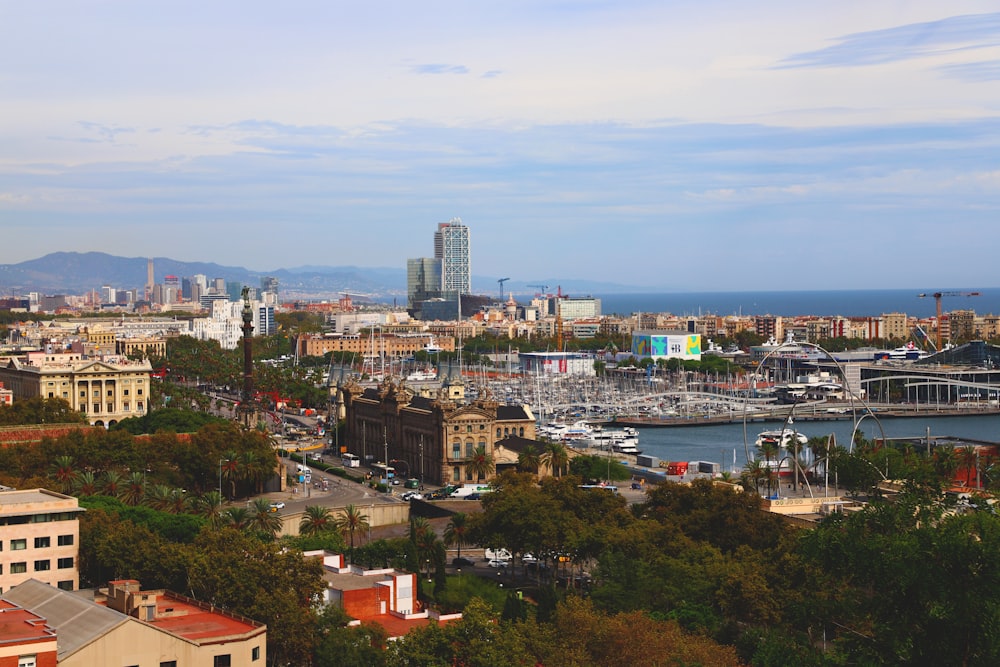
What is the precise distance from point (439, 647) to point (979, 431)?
74.0 meters

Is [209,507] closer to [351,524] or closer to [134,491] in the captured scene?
[134,491]

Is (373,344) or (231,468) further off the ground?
(231,468)

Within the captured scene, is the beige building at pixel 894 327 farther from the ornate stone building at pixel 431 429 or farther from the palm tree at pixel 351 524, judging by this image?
the palm tree at pixel 351 524

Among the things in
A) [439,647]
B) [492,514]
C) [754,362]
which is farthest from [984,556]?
[754,362]

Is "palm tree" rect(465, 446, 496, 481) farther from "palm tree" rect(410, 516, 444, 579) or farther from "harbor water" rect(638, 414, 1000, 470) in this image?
"palm tree" rect(410, 516, 444, 579)

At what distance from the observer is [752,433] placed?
93438 millimetres

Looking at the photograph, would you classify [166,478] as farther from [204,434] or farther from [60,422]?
[60,422]

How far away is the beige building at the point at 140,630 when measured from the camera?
74.8ft

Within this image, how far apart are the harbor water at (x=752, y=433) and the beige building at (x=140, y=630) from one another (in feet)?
163

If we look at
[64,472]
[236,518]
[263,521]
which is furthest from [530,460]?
[236,518]

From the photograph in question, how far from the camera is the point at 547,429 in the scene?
86.4 meters

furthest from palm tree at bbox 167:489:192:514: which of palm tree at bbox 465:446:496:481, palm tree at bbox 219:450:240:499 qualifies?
palm tree at bbox 465:446:496:481

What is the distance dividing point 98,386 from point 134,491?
37.2m

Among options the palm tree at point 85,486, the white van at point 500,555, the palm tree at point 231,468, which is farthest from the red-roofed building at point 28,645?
the palm tree at point 231,468
